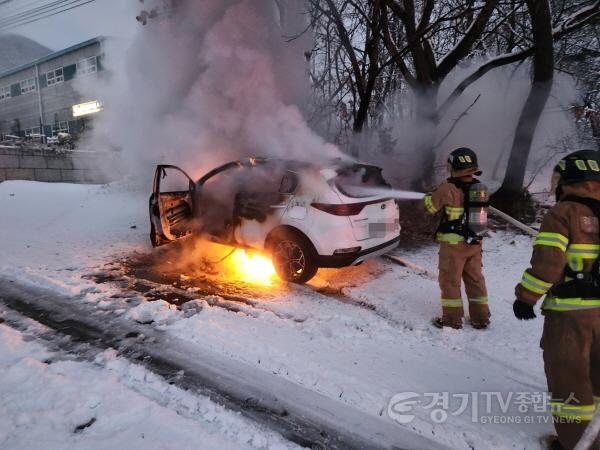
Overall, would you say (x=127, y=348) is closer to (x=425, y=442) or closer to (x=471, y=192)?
(x=425, y=442)

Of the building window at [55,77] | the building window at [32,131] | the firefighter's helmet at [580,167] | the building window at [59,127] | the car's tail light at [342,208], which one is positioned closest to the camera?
the firefighter's helmet at [580,167]

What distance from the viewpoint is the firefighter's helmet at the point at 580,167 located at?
2139 mm

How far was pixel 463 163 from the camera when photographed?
3750 mm

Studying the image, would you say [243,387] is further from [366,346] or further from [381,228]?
[381,228]

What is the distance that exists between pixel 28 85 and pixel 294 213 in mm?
36963

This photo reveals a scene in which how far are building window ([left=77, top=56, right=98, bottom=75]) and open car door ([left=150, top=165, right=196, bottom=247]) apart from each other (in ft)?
88.1

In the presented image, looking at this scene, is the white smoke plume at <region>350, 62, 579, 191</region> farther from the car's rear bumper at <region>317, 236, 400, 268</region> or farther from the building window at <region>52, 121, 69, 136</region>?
the building window at <region>52, 121, 69, 136</region>

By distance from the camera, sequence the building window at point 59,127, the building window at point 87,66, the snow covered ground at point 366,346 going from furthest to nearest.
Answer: the building window at point 59,127, the building window at point 87,66, the snow covered ground at point 366,346

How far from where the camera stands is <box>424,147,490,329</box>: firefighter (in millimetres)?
3732

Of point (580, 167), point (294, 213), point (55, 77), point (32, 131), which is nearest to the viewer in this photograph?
point (580, 167)

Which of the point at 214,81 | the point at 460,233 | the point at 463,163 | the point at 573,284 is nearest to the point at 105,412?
the point at 573,284

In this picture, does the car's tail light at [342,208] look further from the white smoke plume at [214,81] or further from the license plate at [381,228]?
the white smoke plume at [214,81]

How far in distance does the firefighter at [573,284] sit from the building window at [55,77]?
115ft

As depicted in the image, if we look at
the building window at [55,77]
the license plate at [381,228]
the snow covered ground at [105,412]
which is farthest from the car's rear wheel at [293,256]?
the building window at [55,77]
